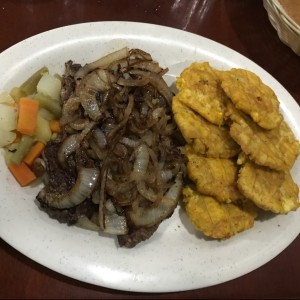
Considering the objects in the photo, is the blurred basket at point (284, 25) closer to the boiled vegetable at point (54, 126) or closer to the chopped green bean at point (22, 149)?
the boiled vegetable at point (54, 126)

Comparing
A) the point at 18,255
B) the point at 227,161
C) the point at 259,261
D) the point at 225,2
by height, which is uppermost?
the point at 225,2

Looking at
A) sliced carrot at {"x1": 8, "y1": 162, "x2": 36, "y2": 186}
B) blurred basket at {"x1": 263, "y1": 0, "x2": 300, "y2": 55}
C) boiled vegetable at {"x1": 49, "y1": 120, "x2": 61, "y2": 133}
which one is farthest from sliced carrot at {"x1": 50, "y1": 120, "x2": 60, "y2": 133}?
blurred basket at {"x1": 263, "y1": 0, "x2": 300, "y2": 55}

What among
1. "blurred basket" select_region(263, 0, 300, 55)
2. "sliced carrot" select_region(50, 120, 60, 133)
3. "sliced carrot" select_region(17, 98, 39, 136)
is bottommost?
"sliced carrot" select_region(50, 120, 60, 133)

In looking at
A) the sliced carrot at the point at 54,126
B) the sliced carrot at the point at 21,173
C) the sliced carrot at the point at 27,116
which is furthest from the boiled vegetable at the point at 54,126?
the sliced carrot at the point at 21,173

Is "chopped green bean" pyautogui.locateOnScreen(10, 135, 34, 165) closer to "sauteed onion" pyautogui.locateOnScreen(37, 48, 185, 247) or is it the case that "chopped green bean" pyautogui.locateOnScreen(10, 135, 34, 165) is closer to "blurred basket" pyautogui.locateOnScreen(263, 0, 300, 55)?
"sauteed onion" pyautogui.locateOnScreen(37, 48, 185, 247)

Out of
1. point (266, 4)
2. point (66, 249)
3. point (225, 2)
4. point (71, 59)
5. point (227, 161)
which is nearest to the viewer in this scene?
point (66, 249)

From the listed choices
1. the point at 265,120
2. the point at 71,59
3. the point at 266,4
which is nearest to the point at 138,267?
the point at 265,120

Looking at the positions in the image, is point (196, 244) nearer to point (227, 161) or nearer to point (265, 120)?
point (227, 161)
